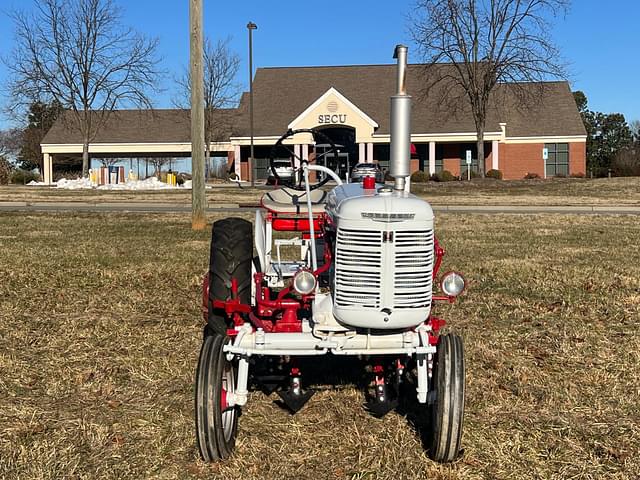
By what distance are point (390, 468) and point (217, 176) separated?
2093 inches

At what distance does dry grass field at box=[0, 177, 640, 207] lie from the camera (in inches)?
999

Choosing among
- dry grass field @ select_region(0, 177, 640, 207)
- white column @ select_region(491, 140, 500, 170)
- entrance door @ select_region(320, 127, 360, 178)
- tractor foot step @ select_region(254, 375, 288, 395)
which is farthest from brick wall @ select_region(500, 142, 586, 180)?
tractor foot step @ select_region(254, 375, 288, 395)

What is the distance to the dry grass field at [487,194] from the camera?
83.3 ft

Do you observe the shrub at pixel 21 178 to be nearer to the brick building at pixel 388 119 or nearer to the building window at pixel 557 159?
the brick building at pixel 388 119

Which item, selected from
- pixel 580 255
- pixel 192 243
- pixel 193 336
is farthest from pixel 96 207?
pixel 193 336

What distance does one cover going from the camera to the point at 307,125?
43125 millimetres

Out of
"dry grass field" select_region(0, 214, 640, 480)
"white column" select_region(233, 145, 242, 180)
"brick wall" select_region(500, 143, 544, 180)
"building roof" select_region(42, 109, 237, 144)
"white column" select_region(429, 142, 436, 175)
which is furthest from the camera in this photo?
"building roof" select_region(42, 109, 237, 144)

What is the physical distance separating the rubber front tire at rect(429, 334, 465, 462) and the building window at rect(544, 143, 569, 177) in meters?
45.3

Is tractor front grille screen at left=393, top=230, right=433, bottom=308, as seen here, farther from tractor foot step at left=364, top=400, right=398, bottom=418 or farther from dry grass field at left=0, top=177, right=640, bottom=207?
dry grass field at left=0, top=177, right=640, bottom=207

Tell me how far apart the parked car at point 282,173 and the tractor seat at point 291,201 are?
0.10m

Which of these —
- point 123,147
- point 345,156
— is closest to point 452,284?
point 345,156

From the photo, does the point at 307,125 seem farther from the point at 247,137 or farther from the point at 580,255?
the point at 580,255

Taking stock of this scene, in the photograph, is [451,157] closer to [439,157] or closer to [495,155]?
[439,157]

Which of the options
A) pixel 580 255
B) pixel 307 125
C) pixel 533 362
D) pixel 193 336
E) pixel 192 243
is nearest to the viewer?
pixel 533 362
